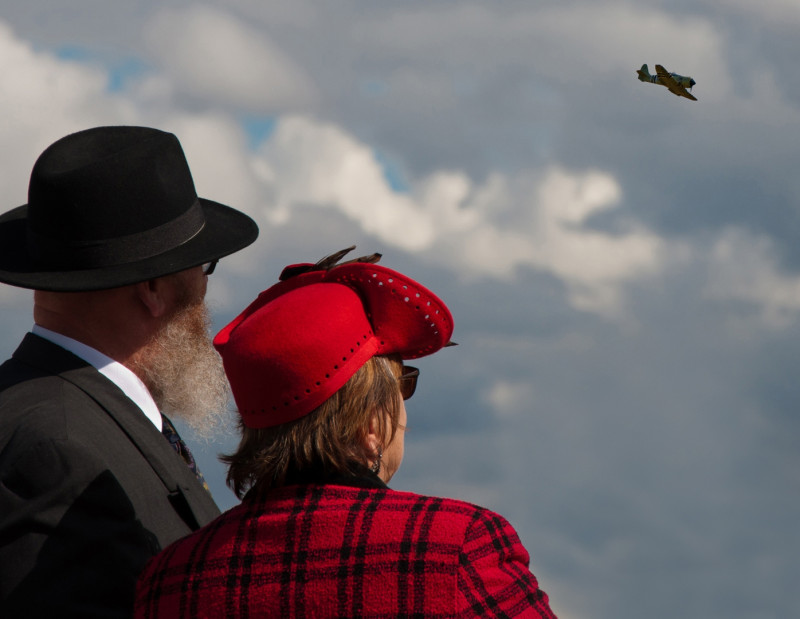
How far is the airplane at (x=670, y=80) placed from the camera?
133 inches

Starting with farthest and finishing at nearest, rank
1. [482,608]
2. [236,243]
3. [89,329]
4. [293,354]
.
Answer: [236,243], [89,329], [293,354], [482,608]

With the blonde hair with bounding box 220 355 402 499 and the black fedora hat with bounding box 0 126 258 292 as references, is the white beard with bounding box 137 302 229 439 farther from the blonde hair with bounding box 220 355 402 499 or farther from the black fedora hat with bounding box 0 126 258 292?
the blonde hair with bounding box 220 355 402 499

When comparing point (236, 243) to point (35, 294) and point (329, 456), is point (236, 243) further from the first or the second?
point (329, 456)

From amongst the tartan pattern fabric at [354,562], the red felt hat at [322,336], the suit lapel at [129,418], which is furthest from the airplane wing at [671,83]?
the suit lapel at [129,418]

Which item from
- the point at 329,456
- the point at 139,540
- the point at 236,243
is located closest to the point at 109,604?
the point at 139,540

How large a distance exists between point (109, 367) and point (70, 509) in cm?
76

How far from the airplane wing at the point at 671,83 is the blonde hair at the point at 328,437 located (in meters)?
1.32

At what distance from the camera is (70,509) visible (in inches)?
128

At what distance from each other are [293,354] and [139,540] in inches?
38.9

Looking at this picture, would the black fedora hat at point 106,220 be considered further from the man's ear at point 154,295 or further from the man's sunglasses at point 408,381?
the man's sunglasses at point 408,381

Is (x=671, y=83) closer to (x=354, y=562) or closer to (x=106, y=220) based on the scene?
(x=354, y=562)

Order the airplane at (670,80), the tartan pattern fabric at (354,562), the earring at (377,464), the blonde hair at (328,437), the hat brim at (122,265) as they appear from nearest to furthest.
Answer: the tartan pattern fabric at (354,562) → the blonde hair at (328,437) → the earring at (377,464) → the airplane at (670,80) → the hat brim at (122,265)

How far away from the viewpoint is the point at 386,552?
→ 2643 mm

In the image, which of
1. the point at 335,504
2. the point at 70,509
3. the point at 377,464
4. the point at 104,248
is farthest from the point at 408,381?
the point at 104,248
